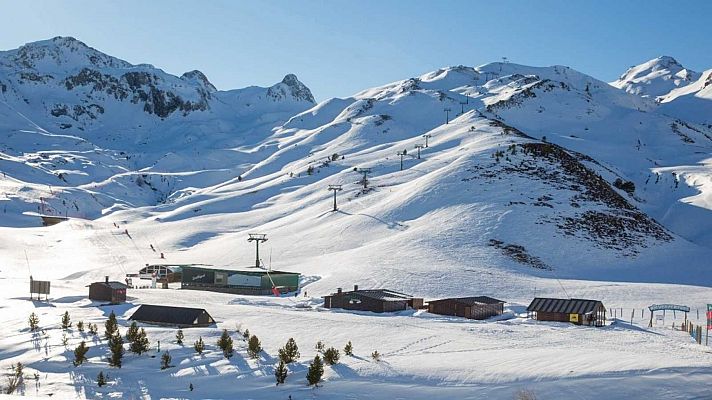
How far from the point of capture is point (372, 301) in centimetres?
5584

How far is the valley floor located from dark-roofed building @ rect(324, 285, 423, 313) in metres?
1.50

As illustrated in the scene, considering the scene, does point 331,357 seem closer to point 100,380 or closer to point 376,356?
point 376,356

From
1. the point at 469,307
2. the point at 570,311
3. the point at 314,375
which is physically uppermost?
the point at 469,307

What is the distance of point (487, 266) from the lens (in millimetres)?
72000

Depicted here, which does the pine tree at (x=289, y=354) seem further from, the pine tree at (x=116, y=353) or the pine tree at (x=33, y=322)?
the pine tree at (x=33, y=322)

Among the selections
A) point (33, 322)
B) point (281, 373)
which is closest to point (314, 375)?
point (281, 373)

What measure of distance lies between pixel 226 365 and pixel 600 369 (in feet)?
64.4

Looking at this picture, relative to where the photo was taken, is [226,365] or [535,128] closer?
[226,365]

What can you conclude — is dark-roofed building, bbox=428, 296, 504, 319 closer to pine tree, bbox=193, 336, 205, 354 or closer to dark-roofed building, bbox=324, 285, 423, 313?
dark-roofed building, bbox=324, 285, 423, 313

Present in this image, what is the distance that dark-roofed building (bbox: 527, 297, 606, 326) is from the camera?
50.7m

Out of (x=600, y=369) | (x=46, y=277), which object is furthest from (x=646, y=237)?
(x=46, y=277)

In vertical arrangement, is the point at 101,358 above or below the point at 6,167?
below

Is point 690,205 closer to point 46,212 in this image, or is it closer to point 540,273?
point 540,273

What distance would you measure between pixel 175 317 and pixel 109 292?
14842 mm
